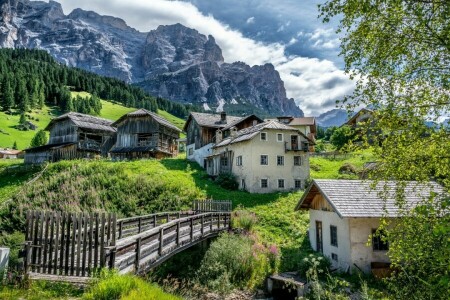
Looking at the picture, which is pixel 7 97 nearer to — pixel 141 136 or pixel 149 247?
pixel 141 136

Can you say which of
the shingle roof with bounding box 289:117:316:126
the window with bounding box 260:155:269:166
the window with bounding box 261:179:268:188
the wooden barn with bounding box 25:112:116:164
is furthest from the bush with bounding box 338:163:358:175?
the wooden barn with bounding box 25:112:116:164

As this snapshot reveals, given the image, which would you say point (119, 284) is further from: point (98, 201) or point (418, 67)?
point (98, 201)

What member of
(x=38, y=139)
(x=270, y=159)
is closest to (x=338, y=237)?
(x=270, y=159)

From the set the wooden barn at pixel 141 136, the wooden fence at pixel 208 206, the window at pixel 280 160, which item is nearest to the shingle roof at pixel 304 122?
the wooden barn at pixel 141 136

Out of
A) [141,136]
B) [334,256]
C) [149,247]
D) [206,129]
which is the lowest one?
[334,256]

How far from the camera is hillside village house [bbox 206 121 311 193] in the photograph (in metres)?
42.8

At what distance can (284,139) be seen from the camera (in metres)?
45.0

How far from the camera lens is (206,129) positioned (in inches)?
2291

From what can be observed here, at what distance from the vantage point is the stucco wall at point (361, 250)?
829 inches

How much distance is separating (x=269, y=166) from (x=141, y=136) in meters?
26.8

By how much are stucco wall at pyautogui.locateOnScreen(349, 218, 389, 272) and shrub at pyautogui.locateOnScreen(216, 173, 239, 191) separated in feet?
75.8

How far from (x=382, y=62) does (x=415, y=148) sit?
9.03 feet

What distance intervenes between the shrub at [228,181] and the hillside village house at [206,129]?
34.9 feet

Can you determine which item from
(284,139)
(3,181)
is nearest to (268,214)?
(284,139)
